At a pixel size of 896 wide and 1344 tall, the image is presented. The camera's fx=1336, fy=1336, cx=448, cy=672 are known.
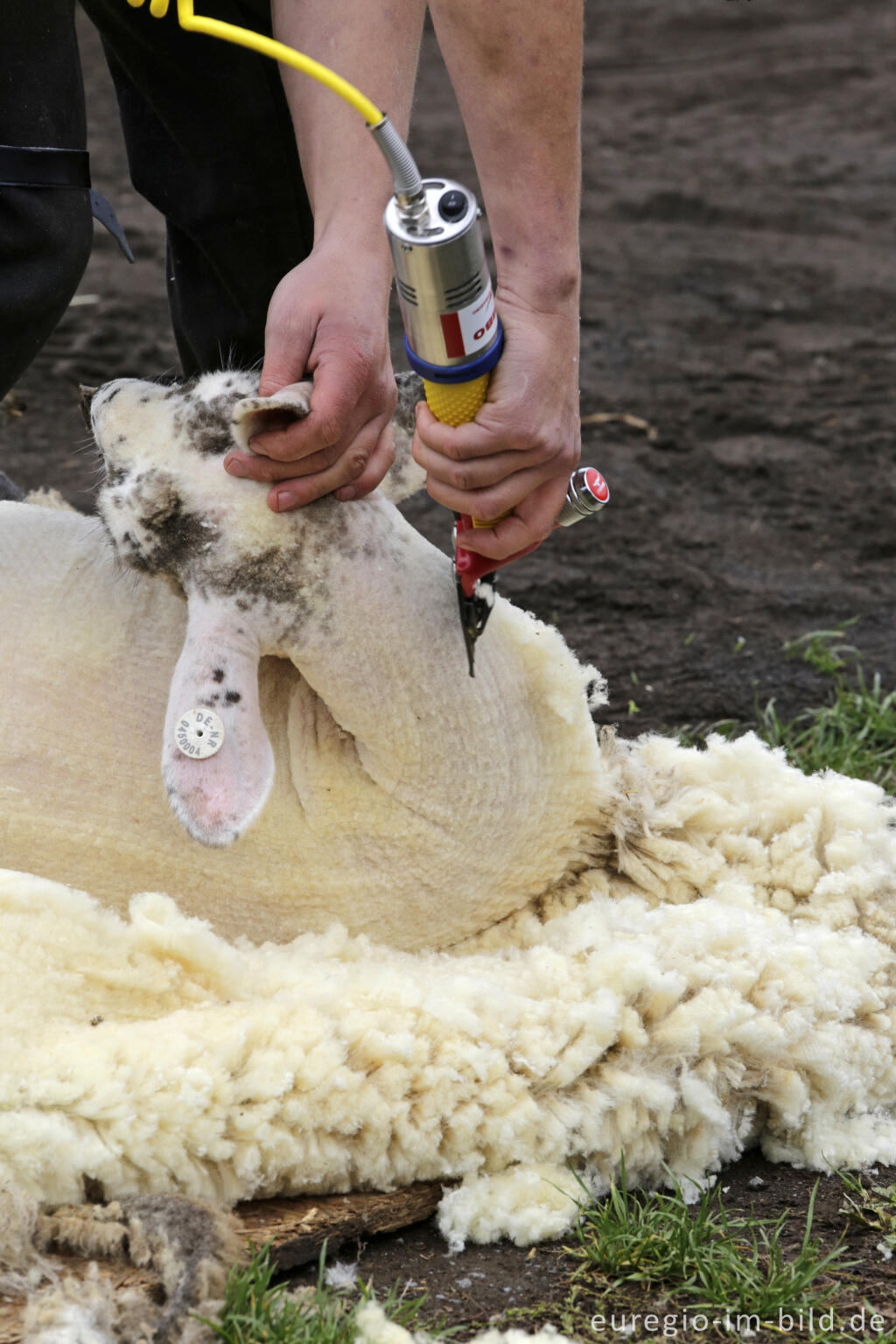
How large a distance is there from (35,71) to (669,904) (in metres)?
1.74

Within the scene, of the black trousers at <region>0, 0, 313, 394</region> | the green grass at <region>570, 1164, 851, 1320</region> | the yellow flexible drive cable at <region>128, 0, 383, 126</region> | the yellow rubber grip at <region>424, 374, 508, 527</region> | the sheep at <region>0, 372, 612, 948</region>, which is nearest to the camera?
the yellow flexible drive cable at <region>128, 0, 383, 126</region>

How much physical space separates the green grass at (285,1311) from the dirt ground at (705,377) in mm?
89

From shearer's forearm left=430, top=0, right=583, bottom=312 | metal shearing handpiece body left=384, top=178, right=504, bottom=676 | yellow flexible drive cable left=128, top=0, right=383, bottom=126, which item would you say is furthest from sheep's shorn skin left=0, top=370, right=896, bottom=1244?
yellow flexible drive cable left=128, top=0, right=383, bottom=126

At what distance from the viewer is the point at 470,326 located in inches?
66.5

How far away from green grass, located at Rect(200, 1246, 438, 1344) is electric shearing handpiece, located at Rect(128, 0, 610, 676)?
43.9 inches

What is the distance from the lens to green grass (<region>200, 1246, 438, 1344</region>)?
152 centimetres

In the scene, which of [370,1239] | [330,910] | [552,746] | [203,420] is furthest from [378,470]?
[370,1239]

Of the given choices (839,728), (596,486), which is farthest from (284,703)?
(839,728)

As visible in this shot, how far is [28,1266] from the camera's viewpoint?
1.61m

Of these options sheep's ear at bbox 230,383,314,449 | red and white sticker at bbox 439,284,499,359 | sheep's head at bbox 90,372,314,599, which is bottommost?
sheep's head at bbox 90,372,314,599

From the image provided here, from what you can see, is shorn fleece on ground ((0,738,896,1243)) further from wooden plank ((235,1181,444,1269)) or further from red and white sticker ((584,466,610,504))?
red and white sticker ((584,466,610,504))

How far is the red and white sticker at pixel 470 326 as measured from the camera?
1666 mm

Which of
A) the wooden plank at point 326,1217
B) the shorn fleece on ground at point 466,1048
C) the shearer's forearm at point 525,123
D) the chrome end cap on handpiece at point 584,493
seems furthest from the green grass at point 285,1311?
the shearer's forearm at point 525,123

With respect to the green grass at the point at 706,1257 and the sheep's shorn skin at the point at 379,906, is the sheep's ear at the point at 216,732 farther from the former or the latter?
the green grass at the point at 706,1257
